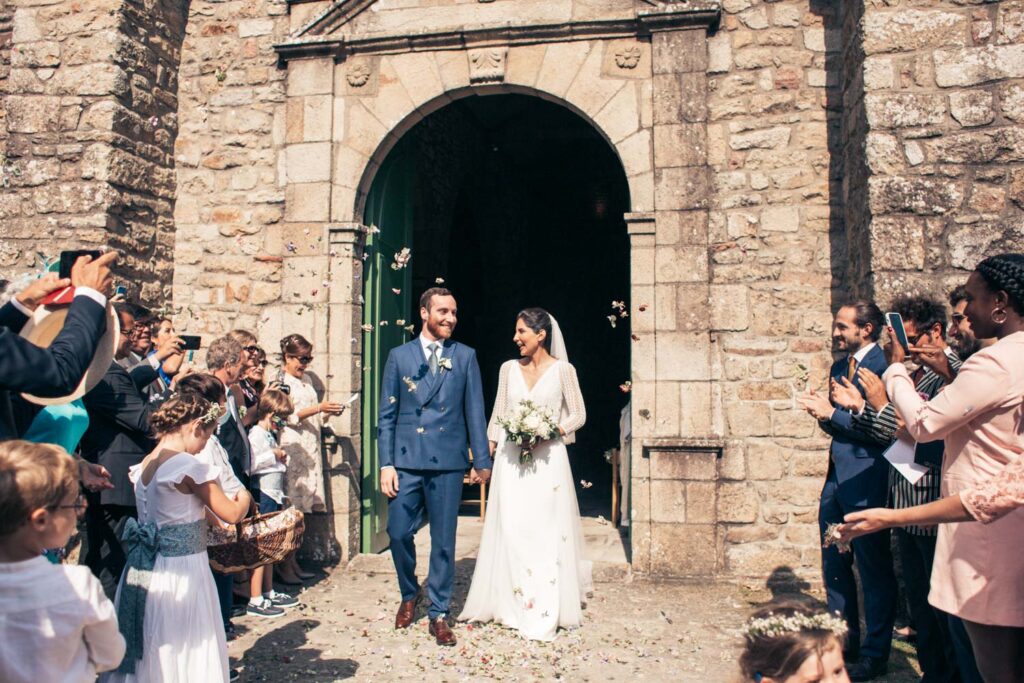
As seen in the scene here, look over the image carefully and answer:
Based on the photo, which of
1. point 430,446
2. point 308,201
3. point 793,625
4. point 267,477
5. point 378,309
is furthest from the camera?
point 378,309

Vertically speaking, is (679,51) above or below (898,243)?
above

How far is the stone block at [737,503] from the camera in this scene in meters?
5.87

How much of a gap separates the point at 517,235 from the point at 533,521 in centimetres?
908

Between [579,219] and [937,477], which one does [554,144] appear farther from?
[937,477]

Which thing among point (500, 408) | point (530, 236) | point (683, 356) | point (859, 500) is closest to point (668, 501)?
point (683, 356)

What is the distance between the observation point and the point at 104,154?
20.4 feet

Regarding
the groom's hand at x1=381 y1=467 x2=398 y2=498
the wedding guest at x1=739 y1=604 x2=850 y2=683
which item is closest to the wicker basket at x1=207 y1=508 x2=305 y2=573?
the groom's hand at x1=381 y1=467 x2=398 y2=498

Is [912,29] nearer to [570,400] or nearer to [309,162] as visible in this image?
[570,400]

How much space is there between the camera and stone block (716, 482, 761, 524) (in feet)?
19.3

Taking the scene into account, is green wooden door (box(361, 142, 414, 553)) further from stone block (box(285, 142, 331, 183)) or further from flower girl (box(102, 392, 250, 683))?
flower girl (box(102, 392, 250, 683))

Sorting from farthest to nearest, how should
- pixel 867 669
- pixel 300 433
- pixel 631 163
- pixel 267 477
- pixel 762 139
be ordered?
pixel 631 163, pixel 762 139, pixel 300 433, pixel 267 477, pixel 867 669

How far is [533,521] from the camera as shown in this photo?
197 inches

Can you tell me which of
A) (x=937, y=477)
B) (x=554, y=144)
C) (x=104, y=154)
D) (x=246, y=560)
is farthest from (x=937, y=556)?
(x=554, y=144)

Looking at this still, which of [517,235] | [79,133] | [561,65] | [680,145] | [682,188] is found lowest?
[682,188]
